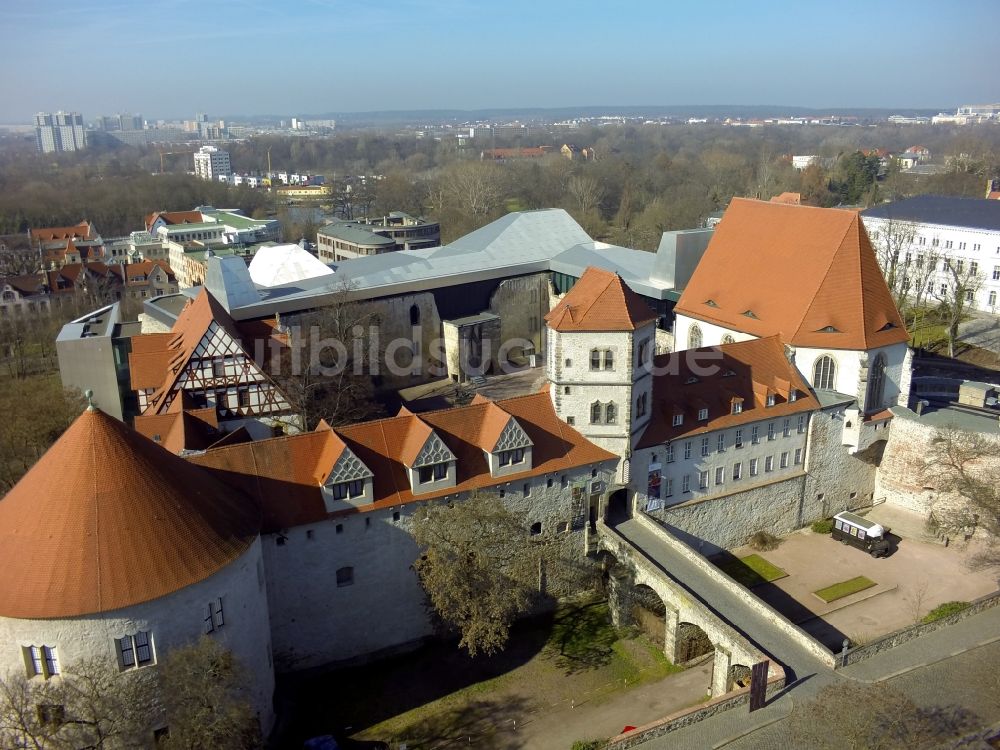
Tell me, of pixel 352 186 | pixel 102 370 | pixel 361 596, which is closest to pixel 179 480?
pixel 361 596

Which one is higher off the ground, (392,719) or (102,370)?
(102,370)

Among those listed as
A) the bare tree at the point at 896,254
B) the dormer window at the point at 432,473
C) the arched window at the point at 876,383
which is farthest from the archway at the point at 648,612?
the bare tree at the point at 896,254

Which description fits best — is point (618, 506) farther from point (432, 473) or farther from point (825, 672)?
point (825, 672)

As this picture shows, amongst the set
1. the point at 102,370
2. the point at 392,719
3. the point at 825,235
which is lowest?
the point at 392,719

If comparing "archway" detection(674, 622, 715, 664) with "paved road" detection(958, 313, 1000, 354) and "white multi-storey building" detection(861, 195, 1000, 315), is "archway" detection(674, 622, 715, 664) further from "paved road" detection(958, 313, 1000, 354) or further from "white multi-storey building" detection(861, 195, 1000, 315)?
"white multi-storey building" detection(861, 195, 1000, 315)

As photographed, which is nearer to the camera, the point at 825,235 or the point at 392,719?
the point at 392,719

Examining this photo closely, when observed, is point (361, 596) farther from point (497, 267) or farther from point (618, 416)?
point (497, 267)
